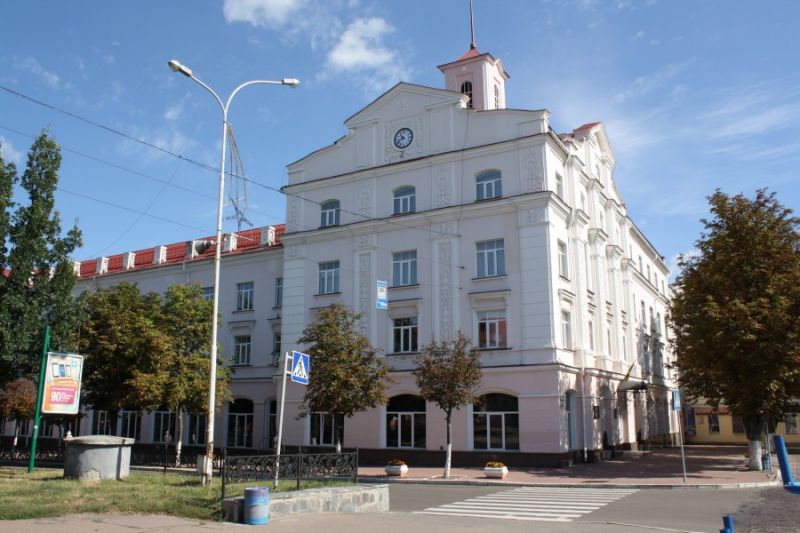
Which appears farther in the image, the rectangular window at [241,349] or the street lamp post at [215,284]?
the rectangular window at [241,349]

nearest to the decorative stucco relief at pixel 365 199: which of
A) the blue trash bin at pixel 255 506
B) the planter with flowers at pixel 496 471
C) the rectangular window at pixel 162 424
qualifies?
the planter with flowers at pixel 496 471

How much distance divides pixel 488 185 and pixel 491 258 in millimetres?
3565

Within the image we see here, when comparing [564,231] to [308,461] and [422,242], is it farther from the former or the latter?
[308,461]

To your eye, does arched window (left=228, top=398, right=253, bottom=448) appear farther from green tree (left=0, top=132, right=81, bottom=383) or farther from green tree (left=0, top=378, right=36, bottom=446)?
green tree (left=0, top=132, right=81, bottom=383)

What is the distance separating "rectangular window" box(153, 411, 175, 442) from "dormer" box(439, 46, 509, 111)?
25970mm

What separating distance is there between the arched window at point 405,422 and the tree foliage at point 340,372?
153 inches

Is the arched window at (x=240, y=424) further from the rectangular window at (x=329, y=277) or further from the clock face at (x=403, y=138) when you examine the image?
the clock face at (x=403, y=138)

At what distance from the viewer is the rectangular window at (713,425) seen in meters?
54.3

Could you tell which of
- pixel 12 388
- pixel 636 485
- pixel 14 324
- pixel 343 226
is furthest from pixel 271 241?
pixel 636 485

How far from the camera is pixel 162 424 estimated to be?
136 feet

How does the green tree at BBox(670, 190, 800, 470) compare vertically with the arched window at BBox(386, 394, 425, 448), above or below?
above

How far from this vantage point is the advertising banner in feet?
67.2

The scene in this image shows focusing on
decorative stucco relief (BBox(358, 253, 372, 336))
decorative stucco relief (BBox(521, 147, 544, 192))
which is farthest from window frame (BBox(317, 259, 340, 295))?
decorative stucco relief (BBox(521, 147, 544, 192))

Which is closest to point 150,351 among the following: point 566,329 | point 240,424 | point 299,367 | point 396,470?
point 240,424
